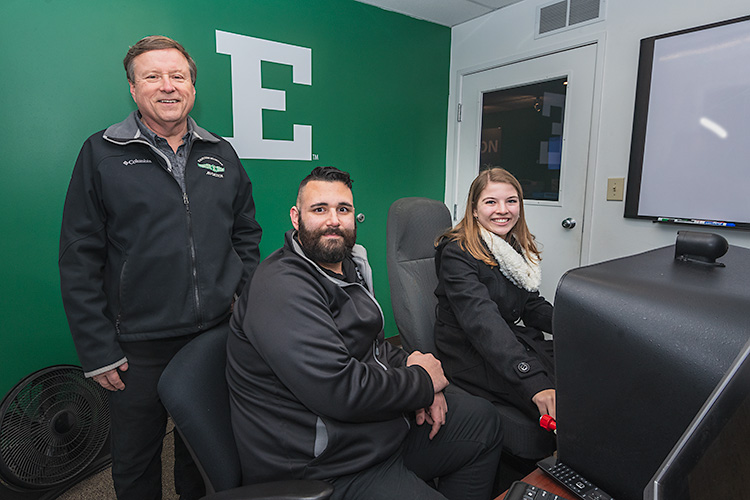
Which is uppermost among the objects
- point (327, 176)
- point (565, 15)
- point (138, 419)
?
point (565, 15)

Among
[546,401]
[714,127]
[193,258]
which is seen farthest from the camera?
[714,127]

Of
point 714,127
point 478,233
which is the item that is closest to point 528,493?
point 478,233

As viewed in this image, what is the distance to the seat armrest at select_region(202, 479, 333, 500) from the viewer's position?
800 mm

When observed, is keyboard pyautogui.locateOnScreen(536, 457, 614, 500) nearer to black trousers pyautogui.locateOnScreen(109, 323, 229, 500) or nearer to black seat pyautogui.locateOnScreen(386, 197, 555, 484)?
black seat pyautogui.locateOnScreen(386, 197, 555, 484)

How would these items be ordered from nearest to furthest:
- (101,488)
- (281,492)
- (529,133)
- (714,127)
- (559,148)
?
1. (281,492)
2. (101,488)
3. (714,127)
4. (559,148)
5. (529,133)

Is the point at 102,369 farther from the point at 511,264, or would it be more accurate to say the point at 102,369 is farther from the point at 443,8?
the point at 443,8

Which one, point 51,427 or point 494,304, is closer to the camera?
point 494,304

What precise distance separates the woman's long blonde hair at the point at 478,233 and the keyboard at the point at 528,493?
3.41 ft

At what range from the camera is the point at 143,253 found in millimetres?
1453

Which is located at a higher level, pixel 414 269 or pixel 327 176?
pixel 327 176

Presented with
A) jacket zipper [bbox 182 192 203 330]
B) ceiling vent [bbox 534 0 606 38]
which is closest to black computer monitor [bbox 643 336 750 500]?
jacket zipper [bbox 182 192 203 330]

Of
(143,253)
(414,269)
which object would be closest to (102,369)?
(143,253)

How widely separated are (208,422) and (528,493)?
0.68 metres

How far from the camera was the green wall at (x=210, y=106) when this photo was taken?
1.89 m
